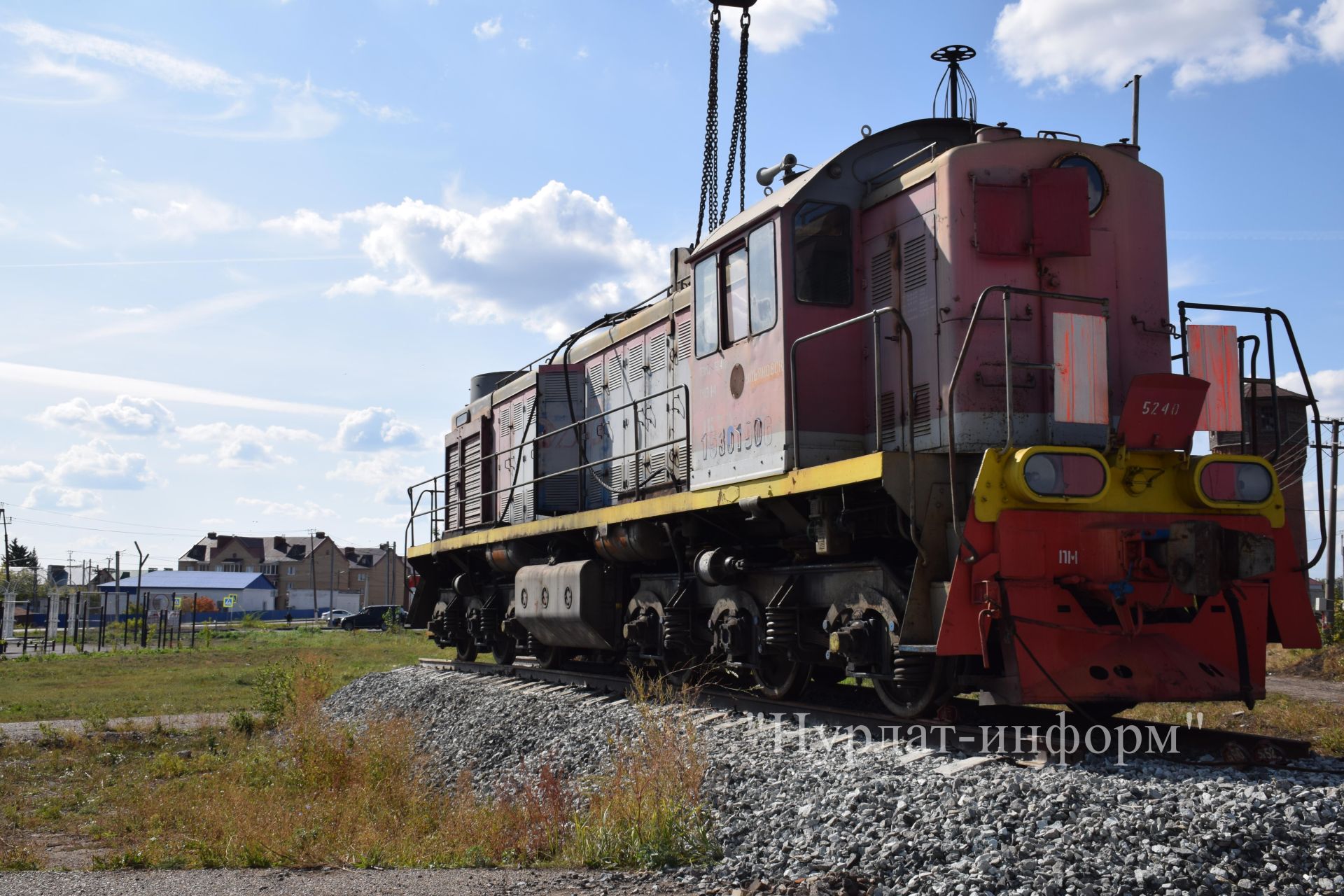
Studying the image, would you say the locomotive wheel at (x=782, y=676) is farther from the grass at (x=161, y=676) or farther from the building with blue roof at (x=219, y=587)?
the building with blue roof at (x=219, y=587)

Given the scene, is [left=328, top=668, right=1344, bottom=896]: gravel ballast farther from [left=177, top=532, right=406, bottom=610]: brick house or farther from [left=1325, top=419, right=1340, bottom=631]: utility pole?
[left=177, top=532, right=406, bottom=610]: brick house

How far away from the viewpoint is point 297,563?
10506 cm

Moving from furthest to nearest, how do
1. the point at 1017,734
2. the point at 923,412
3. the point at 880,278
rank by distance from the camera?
the point at 880,278 → the point at 923,412 → the point at 1017,734

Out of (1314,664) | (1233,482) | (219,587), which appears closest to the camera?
(1233,482)

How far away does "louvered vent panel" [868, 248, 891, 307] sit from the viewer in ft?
28.0

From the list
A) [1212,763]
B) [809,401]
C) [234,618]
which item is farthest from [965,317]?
[234,618]

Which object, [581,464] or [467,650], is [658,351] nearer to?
[581,464]

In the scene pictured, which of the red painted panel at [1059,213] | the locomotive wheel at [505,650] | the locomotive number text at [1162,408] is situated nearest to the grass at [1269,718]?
the locomotive number text at [1162,408]

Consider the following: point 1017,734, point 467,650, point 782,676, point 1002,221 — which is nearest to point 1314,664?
point 782,676

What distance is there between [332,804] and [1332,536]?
16101 mm

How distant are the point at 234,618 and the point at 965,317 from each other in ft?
265

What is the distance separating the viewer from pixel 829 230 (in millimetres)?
8750

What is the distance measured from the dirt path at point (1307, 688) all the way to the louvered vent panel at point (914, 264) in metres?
7.98

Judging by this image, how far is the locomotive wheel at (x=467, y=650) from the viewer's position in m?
16.8
